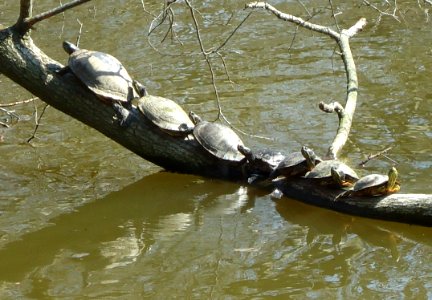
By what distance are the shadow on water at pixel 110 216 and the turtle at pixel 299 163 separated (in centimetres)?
54

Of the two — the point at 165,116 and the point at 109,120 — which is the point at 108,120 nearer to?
the point at 109,120

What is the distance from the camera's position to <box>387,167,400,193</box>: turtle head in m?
5.24

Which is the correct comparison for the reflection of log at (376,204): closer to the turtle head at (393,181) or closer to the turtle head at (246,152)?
Answer: the turtle head at (393,181)

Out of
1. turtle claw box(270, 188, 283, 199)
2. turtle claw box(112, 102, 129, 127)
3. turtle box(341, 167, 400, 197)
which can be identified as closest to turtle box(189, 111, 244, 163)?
turtle claw box(270, 188, 283, 199)

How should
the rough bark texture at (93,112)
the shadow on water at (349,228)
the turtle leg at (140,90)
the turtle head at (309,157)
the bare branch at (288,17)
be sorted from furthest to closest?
the bare branch at (288,17) → the turtle leg at (140,90) → the rough bark texture at (93,112) → the turtle head at (309,157) → the shadow on water at (349,228)

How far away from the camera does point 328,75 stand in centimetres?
888

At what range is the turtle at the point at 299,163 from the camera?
5.84 metres

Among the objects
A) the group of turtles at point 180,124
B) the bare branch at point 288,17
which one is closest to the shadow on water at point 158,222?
the group of turtles at point 180,124

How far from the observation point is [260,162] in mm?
6238

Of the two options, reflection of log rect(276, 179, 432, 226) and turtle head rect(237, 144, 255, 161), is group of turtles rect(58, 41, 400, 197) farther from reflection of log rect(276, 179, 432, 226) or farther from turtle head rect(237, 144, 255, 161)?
reflection of log rect(276, 179, 432, 226)

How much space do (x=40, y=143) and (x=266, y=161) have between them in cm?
236

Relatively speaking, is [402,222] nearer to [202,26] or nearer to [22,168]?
[22,168]

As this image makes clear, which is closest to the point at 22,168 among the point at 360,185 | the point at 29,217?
the point at 29,217

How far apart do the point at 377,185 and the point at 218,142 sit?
1523mm
